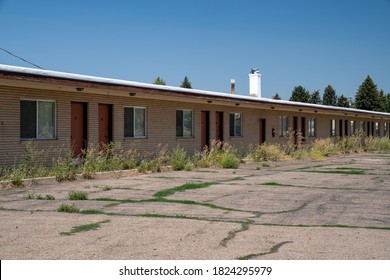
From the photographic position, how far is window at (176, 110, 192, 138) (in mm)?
24953

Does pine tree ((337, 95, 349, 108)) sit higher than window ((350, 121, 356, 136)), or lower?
higher

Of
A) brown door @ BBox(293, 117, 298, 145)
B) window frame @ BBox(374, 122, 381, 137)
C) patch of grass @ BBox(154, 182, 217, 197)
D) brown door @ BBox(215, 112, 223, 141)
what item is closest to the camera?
patch of grass @ BBox(154, 182, 217, 197)

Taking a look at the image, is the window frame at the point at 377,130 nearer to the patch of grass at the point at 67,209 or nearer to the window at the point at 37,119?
the window at the point at 37,119

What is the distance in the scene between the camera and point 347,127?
44.6m

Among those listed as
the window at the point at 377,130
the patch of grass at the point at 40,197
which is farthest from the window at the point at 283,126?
the patch of grass at the point at 40,197

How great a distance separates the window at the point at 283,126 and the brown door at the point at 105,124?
15214 millimetres

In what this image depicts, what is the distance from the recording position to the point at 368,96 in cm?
7531

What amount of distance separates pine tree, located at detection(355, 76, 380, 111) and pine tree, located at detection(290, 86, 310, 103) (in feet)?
20.7

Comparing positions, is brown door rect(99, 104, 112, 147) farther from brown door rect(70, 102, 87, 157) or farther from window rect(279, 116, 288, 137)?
window rect(279, 116, 288, 137)

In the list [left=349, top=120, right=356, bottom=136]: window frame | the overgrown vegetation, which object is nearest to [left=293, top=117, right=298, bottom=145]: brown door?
the overgrown vegetation

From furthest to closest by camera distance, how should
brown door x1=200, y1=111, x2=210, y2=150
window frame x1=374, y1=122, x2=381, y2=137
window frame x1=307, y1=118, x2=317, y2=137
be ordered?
1. window frame x1=374, y1=122, x2=381, y2=137
2. window frame x1=307, y1=118, x2=317, y2=137
3. brown door x1=200, y1=111, x2=210, y2=150

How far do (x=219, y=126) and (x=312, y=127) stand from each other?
39.5 ft

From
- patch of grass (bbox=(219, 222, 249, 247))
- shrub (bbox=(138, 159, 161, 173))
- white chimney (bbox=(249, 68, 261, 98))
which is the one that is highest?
white chimney (bbox=(249, 68, 261, 98))

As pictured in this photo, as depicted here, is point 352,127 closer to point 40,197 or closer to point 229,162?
point 229,162
